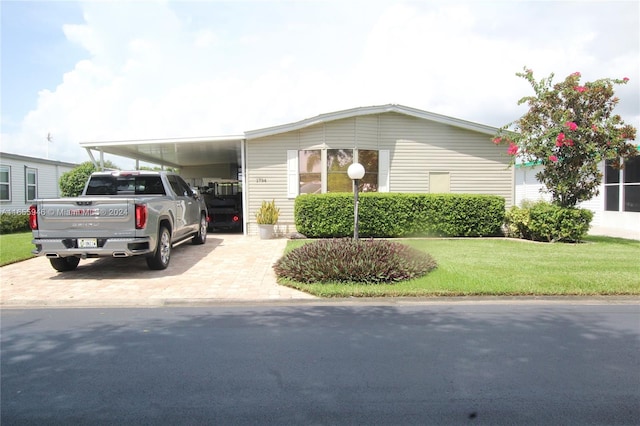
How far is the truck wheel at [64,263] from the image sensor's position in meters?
8.40

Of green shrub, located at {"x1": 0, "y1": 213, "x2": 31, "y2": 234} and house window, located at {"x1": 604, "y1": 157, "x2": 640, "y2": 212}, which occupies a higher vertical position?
house window, located at {"x1": 604, "y1": 157, "x2": 640, "y2": 212}

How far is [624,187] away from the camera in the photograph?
17422mm

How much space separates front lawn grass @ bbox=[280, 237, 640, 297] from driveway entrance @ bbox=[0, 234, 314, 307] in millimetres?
922

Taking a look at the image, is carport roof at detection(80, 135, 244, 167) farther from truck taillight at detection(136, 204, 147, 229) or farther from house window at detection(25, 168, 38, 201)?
truck taillight at detection(136, 204, 147, 229)

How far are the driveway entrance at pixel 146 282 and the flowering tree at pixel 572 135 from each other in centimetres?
800

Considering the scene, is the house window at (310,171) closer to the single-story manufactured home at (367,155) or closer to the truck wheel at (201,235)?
the single-story manufactured home at (367,155)

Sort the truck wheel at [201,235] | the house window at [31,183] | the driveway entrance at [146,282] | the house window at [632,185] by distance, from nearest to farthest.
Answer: the driveway entrance at [146,282] < the truck wheel at [201,235] < the house window at [632,185] < the house window at [31,183]

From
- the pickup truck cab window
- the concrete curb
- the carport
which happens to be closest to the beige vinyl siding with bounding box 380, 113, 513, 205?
Result: the carport

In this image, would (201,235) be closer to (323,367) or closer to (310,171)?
(310,171)

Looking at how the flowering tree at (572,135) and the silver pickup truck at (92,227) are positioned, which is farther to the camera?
the flowering tree at (572,135)

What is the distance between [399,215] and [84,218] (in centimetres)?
846

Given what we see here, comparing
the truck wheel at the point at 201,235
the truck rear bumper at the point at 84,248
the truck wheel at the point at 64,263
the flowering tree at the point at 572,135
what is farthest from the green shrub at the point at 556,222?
the truck wheel at the point at 64,263

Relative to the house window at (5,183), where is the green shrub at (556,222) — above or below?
below

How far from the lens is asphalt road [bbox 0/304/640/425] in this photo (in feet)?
10.3
